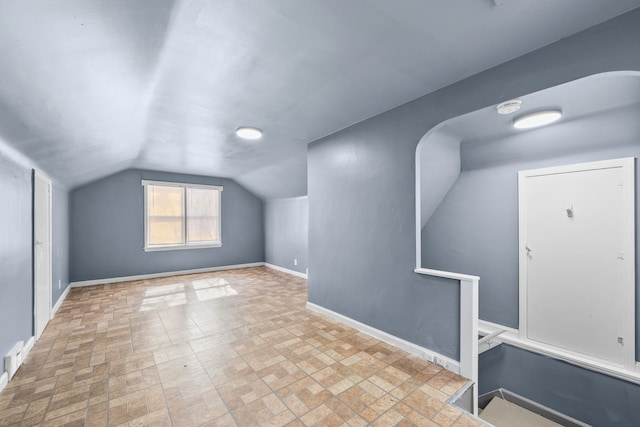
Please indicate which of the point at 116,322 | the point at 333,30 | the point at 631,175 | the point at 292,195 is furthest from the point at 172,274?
the point at 631,175

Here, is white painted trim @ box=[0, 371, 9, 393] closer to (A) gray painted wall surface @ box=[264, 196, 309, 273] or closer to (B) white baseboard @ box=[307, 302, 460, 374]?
(B) white baseboard @ box=[307, 302, 460, 374]

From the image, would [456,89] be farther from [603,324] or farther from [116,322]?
[116,322]

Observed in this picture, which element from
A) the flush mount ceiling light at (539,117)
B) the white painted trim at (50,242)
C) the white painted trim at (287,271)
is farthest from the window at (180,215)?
the flush mount ceiling light at (539,117)

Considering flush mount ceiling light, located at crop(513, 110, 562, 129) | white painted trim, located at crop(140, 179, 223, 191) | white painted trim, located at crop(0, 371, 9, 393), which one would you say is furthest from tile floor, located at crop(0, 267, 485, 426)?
white painted trim, located at crop(140, 179, 223, 191)

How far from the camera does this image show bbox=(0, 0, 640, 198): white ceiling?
3.88ft

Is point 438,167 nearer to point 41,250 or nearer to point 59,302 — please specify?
point 41,250

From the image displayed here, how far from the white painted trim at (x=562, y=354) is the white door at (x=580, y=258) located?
0.06m

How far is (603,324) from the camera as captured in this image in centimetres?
257

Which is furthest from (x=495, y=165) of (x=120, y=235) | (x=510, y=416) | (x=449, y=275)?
(x=120, y=235)

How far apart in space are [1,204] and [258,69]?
206cm

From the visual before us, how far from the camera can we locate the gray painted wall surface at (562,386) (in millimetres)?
2412

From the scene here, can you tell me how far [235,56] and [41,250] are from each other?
304 cm

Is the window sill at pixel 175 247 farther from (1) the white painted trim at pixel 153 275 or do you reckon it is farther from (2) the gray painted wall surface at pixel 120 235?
(1) the white painted trim at pixel 153 275

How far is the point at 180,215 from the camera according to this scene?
5871mm
